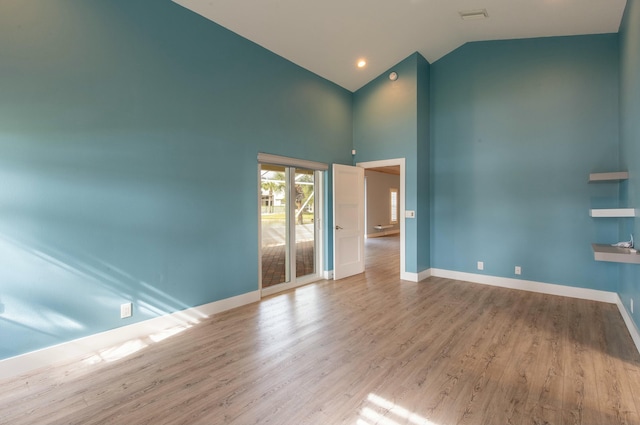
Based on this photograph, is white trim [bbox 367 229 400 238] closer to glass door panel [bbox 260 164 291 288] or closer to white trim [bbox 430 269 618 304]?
white trim [bbox 430 269 618 304]

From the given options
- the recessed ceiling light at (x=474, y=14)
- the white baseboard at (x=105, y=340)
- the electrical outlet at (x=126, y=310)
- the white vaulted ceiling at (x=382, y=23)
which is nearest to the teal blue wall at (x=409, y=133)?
the white vaulted ceiling at (x=382, y=23)

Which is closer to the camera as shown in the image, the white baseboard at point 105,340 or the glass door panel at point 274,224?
the white baseboard at point 105,340

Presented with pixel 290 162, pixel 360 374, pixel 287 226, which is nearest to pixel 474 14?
pixel 290 162

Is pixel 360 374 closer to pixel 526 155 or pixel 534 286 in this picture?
pixel 534 286

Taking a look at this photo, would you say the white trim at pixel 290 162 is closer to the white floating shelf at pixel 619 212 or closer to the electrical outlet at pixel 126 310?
the electrical outlet at pixel 126 310

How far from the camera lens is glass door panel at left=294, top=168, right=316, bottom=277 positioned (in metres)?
4.87

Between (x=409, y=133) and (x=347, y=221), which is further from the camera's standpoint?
(x=347, y=221)

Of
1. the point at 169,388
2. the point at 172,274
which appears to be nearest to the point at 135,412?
the point at 169,388

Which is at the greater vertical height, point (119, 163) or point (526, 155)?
point (526, 155)

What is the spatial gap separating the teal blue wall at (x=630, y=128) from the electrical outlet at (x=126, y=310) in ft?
15.6

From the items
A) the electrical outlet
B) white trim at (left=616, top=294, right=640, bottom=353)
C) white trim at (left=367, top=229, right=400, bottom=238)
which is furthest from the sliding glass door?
white trim at (left=367, top=229, right=400, bottom=238)

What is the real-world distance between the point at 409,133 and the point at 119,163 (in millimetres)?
4190

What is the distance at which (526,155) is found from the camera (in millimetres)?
4484

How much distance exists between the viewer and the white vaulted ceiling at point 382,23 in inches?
137
